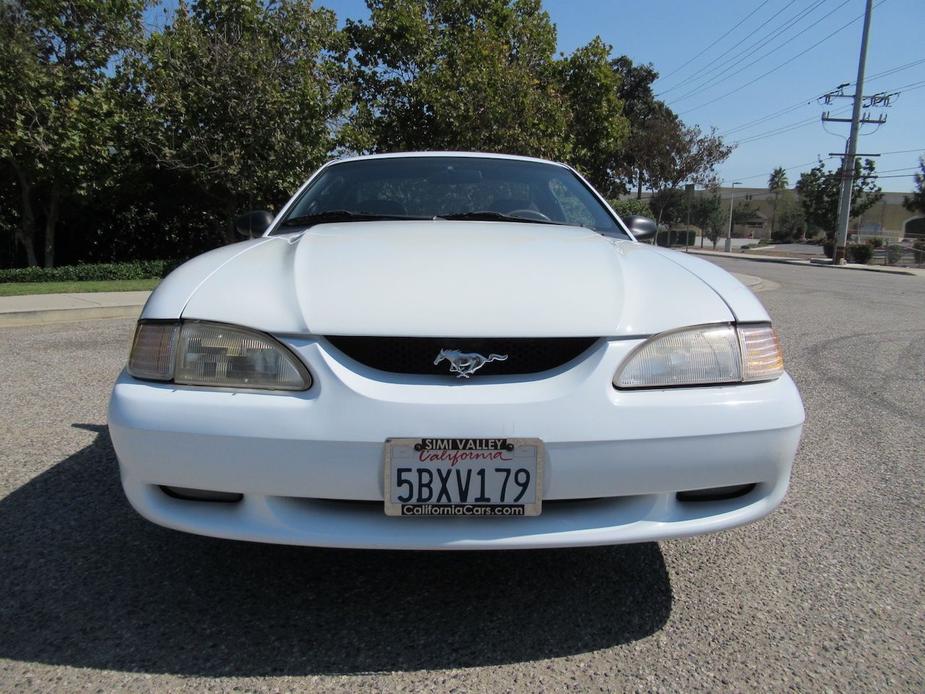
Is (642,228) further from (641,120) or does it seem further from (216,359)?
(641,120)

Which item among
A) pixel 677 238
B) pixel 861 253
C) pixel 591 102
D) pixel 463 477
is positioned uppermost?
pixel 591 102

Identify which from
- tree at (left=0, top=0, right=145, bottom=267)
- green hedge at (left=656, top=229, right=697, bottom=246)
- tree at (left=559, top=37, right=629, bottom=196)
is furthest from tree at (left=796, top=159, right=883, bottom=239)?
tree at (left=0, top=0, right=145, bottom=267)

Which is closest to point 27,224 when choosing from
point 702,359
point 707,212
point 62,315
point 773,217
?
point 62,315

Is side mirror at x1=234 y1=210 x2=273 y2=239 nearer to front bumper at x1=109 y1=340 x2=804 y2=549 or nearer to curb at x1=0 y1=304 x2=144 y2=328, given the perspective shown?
front bumper at x1=109 y1=340 x2=804 y2=549

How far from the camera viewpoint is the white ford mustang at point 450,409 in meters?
1.69

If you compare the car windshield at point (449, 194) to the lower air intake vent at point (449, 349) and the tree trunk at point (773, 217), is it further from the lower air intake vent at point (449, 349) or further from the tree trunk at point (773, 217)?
the tree trunk at point (773, 217)

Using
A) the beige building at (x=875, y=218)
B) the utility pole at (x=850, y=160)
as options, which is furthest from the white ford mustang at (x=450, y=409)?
the beige building at (x=875, y=218)

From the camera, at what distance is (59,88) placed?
40.9 feet

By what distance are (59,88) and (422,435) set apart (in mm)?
13788

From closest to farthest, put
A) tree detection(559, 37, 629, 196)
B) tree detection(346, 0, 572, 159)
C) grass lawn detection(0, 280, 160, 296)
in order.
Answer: grass lawn detection(0, 280, 160, 296)
tree detection(346, 0, 572, 159)
tree detection(559, 37, 629, 196)

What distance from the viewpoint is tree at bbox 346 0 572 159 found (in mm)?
15359

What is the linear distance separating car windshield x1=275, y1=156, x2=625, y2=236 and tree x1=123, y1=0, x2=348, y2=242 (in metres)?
10.8

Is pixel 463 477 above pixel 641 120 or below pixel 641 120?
below

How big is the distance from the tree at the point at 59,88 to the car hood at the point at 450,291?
12399 millimetres
